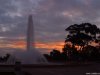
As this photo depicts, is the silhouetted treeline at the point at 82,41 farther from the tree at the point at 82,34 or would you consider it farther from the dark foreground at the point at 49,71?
the dark foreground at the point at 49,71

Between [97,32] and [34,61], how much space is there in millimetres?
40909

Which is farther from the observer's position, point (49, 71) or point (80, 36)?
point (80, 36)

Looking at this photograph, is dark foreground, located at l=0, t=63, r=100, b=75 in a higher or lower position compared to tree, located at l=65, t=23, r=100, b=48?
lower

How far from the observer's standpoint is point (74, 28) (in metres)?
89.8

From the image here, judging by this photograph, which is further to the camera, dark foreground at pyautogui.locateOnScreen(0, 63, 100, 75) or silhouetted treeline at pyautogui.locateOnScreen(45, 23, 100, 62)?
silhouetted treeline at pyautogui.locateOnScreen(45, 23, 100, 62)

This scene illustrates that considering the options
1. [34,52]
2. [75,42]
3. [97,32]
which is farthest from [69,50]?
[34,52]

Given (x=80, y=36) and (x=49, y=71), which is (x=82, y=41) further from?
(x=49, y=71)

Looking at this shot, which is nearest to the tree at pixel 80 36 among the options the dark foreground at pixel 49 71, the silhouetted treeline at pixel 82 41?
the silhouetted treeline at pixel 82 41

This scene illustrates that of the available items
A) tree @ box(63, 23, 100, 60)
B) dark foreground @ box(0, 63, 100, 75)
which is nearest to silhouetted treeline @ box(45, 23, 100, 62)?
tree @ box(63, 23, 100, 60)

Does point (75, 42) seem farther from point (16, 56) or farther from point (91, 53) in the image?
point (16, 56)

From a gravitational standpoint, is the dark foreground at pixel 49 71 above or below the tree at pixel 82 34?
below

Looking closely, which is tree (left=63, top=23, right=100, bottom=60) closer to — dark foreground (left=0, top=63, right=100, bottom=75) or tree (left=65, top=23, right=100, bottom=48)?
tree (left=65, top=23, right=100, bottom=48)

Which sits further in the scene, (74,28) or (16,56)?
(74,28)

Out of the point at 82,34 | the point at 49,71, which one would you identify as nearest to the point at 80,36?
the point at 82,34
